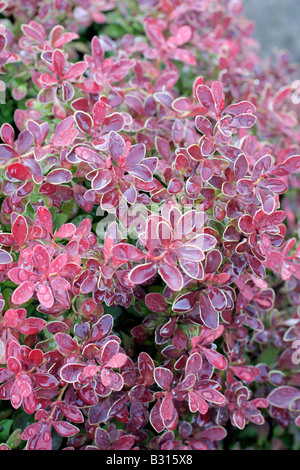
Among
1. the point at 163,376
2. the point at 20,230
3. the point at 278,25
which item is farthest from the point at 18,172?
the point at 278,25

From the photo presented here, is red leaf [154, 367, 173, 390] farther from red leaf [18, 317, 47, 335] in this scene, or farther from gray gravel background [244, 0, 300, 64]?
gray gravel background [244, 0, 300, 64]

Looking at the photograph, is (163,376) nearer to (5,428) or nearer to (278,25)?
(5,428)

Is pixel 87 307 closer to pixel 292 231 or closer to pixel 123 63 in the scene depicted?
pixel 123 63

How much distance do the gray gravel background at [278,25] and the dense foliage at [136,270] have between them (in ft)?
4.77

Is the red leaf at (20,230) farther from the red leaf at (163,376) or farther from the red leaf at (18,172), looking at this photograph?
the red leaf at (163,376)

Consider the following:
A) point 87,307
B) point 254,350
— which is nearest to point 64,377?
point 87,307

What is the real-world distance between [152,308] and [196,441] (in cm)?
36

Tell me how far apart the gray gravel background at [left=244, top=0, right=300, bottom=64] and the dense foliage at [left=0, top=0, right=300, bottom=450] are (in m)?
1.46

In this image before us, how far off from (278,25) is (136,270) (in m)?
2.13

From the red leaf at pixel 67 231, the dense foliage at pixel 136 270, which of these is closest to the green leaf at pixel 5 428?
the dense foliage at pixel 136 270

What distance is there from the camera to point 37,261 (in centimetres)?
86

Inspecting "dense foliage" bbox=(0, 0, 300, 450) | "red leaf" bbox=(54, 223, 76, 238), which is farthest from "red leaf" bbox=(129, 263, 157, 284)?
"red leaf" bbox=(54, 223, 76, 238)

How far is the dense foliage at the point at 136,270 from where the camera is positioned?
884mm

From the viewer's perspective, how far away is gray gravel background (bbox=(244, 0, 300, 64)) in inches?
94.9
